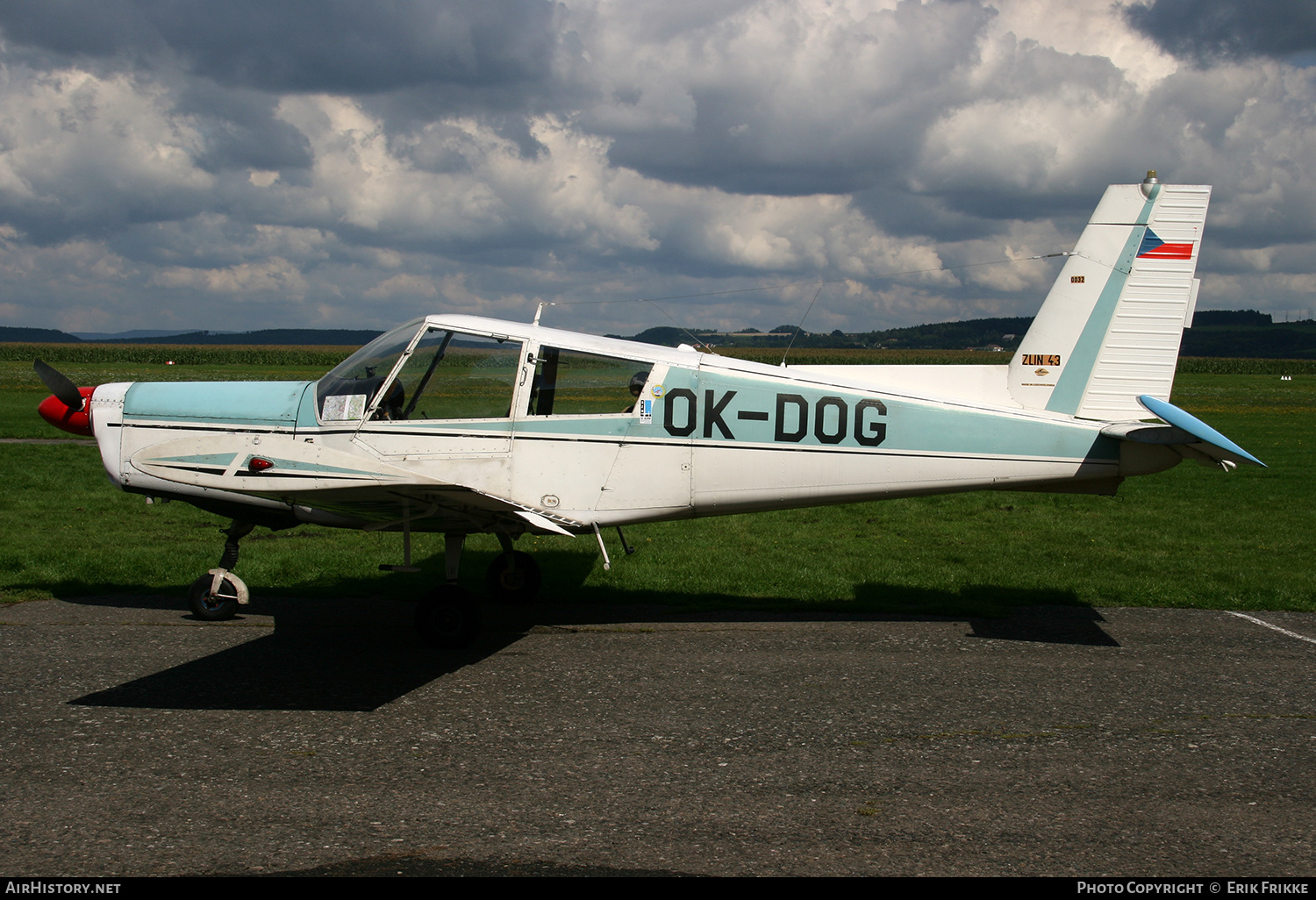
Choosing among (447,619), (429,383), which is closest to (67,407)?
(429,383)

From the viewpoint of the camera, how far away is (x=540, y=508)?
6.60 m

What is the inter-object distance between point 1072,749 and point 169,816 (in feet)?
14.3

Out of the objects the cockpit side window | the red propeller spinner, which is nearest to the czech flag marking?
the cockpit side window

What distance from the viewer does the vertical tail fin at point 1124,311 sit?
6883 mm

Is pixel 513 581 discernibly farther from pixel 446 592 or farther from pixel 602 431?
pixel 602 431

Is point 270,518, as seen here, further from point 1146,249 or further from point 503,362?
point 1146,249

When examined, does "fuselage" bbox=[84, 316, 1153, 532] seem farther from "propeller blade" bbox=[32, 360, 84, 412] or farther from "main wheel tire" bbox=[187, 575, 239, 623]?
"main wheel tire" bbox=[187, 575, 239, 623]

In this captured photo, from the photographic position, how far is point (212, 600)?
699 centimetres

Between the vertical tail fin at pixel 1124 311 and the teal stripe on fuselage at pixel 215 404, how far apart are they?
5511mm

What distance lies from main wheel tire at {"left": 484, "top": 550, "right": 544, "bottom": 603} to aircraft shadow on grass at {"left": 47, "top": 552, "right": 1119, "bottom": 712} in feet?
0.38

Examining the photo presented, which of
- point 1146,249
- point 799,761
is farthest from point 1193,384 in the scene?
point 799,761

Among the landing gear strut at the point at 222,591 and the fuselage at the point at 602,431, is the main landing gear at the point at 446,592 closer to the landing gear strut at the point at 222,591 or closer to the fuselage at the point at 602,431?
the landing gear strut at the point at 222,591

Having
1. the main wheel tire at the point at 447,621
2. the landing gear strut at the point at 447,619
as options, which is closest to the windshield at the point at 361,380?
the landing gear strut at the point at 447,619

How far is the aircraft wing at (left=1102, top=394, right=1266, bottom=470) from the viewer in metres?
6.08
